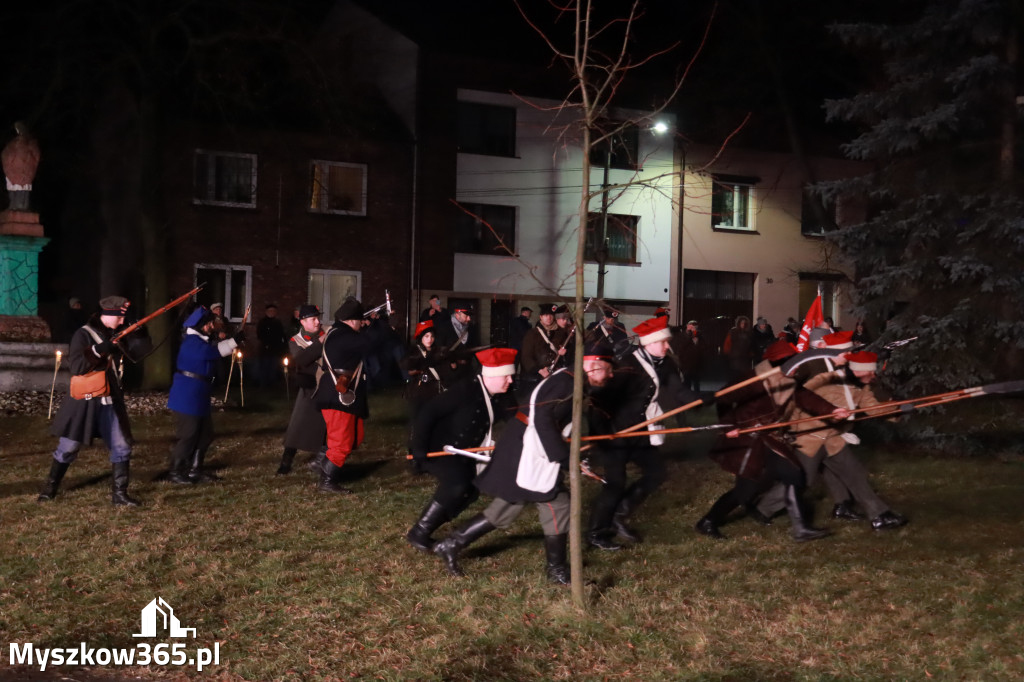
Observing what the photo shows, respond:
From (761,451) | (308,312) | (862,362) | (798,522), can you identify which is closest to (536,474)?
(761,451)

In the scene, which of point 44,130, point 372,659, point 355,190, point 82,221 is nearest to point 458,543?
point 372,659

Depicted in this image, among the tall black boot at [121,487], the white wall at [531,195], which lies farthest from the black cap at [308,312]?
the white wall at [531,195]

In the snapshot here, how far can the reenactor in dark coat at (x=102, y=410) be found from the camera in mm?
9844

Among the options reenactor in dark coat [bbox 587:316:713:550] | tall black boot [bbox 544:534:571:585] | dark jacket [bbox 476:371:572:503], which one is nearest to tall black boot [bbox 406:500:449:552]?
dark jacket [bbox 476:371:572:503]

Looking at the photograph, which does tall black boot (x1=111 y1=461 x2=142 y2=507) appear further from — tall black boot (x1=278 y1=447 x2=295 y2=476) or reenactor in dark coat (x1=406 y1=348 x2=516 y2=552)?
reenactor in dark coat (x1=406 y1=348 x2=516 y2=552)

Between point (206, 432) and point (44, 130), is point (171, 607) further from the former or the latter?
point (44, 130)

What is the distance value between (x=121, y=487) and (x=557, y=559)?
15.9ft

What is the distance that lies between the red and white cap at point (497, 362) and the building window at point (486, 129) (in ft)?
79.9

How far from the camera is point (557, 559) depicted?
7.37 meters

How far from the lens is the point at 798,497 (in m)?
9.18

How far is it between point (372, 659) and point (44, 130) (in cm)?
1753

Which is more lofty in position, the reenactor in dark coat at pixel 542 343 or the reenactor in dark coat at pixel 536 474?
the reenactor in dark coat at pixel 542 343

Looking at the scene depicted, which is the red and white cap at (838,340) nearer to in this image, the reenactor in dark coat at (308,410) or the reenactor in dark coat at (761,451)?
the reenactor in dark coat at (761,451)

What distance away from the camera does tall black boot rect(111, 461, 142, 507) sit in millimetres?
10125
